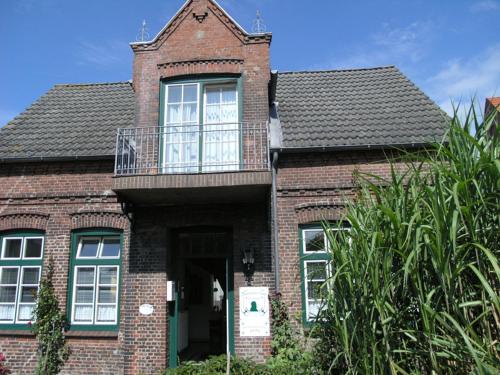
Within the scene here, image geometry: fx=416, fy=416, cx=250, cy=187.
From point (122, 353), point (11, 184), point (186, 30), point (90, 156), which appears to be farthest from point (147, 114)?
point (122, 353)

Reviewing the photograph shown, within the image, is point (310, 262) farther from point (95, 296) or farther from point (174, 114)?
point (95, 296)

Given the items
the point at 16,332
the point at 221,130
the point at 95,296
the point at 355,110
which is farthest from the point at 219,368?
the point at 355,110

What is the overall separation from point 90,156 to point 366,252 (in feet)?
23.9

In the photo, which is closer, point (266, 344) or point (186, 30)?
point (266, 344)

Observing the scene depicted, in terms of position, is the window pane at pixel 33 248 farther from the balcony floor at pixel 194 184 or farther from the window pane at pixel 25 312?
the balcony floor at pixel 194 184

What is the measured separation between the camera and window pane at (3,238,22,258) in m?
9.69

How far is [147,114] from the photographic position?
32.4ft

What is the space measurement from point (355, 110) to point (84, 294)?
7.86 m

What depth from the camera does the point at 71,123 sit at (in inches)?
440

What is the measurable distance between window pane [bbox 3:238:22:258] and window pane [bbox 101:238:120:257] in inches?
79.7

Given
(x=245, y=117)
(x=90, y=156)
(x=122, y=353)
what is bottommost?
(x=122, y=353)

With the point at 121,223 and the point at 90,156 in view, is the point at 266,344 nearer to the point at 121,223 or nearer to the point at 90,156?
the point at 121,223

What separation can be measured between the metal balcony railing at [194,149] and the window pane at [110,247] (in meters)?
1.57

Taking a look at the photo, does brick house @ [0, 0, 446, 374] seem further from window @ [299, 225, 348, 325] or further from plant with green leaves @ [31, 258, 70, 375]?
plant with green leaves @ [31, 258, 70, 375]
